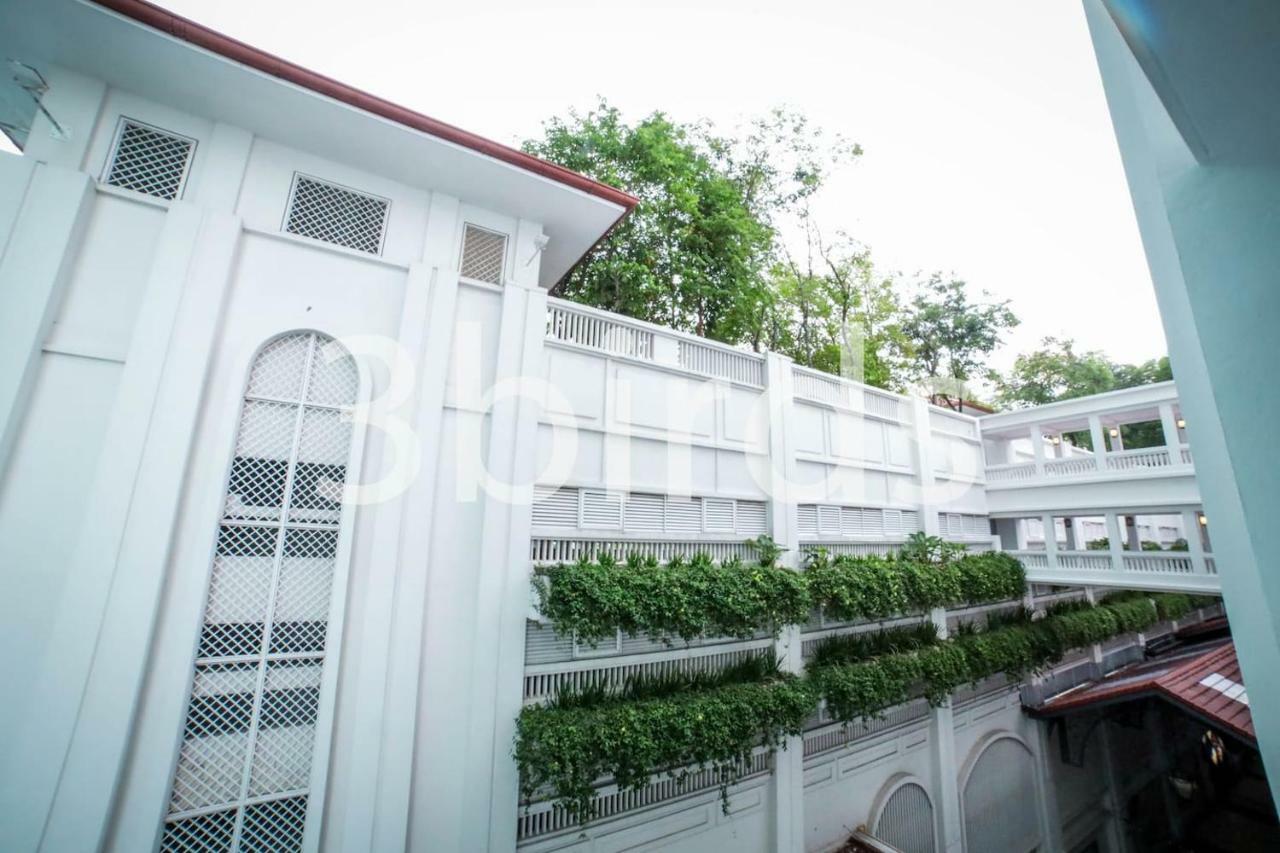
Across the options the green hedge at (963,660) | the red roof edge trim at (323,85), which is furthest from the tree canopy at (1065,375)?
the red roof edge trim at (323,85)

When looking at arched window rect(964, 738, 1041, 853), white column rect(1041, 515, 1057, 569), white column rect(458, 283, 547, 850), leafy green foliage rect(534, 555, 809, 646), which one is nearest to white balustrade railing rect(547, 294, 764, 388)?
white column rect(458, 283, 547, 850)

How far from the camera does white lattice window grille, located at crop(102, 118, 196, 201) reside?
16.3ft

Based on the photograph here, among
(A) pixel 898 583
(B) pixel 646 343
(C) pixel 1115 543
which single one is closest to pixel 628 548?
(B) pixel 646 343

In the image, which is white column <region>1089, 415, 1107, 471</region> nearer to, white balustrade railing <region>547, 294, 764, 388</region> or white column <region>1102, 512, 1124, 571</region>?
white column <region>1102, 512, 1124, 571</region>

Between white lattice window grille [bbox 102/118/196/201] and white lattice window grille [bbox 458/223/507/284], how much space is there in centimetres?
280

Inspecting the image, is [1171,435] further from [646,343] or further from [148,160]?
[148,160]

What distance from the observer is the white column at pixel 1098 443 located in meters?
10.3

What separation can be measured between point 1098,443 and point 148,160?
16.1m

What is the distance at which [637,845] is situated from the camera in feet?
19.5

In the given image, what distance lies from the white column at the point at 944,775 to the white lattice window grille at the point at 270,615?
9920mm

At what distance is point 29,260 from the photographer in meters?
4.33

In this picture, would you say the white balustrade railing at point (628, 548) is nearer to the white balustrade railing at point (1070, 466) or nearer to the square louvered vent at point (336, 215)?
the square louvered vent at point (336, 215)

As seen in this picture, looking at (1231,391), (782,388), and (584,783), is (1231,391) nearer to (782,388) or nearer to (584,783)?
(584,783)

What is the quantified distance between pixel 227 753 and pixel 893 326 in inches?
737
